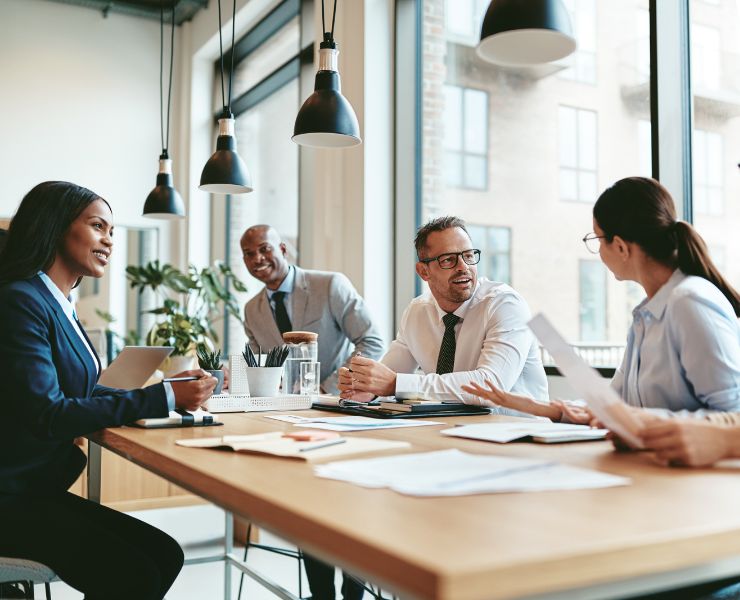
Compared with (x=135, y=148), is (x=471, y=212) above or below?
below

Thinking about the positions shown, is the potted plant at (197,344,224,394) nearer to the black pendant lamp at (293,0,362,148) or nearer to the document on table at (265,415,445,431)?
the document on table at (265,415,445,431)

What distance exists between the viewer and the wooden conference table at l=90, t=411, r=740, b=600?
0.76m

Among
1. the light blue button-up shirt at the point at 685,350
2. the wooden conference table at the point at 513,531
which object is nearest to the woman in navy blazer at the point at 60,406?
the wooden conference table at the point at 513,531

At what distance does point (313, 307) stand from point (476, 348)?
46.7 inches

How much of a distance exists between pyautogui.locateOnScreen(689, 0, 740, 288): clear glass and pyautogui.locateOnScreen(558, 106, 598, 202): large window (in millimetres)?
608

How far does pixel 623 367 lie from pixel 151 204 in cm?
325

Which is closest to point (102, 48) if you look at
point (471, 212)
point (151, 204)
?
point (151, 204)

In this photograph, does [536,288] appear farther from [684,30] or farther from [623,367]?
[623,367]

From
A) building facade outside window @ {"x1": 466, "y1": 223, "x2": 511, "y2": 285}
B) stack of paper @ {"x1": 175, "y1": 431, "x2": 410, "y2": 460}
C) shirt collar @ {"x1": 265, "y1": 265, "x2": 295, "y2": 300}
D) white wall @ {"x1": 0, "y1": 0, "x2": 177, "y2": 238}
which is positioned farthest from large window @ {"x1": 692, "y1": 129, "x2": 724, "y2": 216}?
white wall @ {"x1": 0, "y1": 0, "x2": 177, "y2": 238}

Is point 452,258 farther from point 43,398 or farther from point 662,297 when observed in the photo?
point 43,398

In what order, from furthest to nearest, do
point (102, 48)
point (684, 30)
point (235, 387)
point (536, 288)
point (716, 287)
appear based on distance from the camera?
point (102, 48) < point (536, 288) < point (684, 30) < point (235, 387) < point (716, 287)

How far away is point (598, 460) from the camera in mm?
1383

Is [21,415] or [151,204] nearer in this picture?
[21,415]

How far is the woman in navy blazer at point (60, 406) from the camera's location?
5.72 ft
